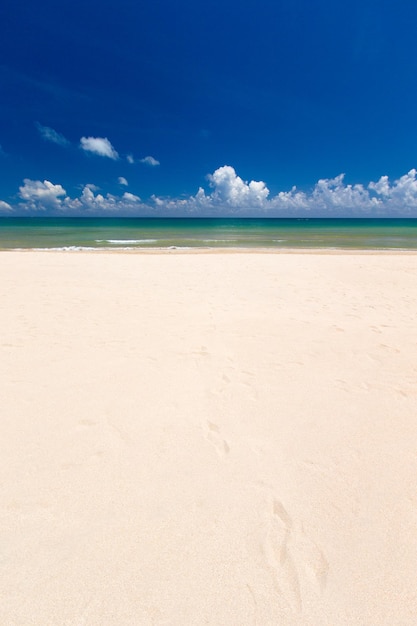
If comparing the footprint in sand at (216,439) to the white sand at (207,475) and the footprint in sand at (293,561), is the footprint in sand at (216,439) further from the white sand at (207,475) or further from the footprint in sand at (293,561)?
the footprint in sand at (293,561)

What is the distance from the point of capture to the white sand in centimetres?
186

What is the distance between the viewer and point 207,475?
2.69 metres

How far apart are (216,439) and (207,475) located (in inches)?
17.7

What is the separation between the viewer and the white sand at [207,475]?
186 centimetres

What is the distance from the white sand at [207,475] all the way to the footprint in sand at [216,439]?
17mm

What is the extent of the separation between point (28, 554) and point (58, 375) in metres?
2.43

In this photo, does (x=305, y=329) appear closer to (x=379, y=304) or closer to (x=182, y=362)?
(x=182, y=362)

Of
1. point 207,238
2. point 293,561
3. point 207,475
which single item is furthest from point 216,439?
point 207,238

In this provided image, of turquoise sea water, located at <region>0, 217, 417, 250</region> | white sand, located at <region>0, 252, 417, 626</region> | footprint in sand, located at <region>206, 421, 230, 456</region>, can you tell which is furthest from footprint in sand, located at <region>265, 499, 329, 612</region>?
turquoise sea water, located at <region>0, 217, 417, 250</region>

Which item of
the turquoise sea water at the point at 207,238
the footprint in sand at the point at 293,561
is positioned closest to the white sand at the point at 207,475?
the footprint in sand at the point at 293,561

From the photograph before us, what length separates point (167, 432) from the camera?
3.20 metres

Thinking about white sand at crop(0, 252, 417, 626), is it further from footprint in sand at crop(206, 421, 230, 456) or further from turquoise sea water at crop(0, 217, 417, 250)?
turquoise sea water at crop(0, 217, 417, 250)

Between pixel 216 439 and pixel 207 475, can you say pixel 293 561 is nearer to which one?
pixel 207 475

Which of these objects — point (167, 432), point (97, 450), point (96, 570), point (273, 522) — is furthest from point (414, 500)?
point (97, 450)
